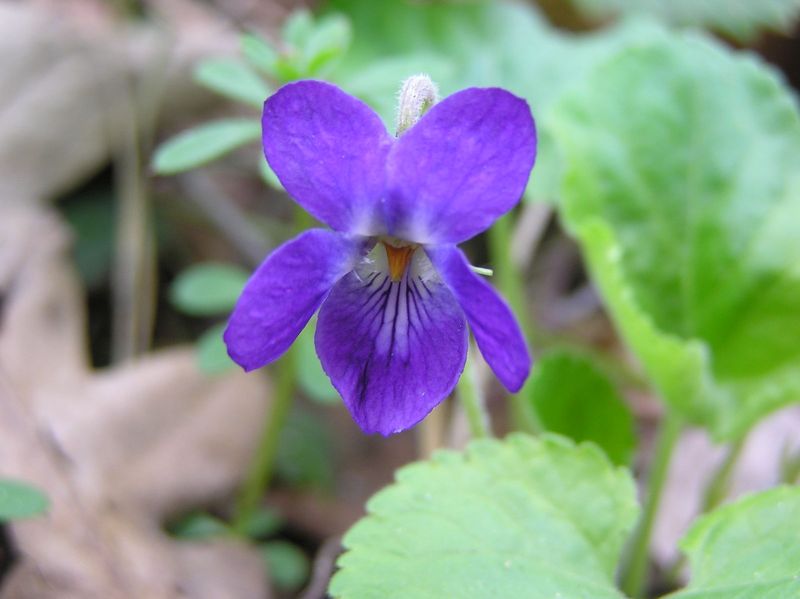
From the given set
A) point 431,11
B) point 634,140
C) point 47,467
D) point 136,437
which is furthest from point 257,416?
point 431,11

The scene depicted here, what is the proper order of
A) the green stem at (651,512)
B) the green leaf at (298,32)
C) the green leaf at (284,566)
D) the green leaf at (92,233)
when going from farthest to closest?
the green leaf at (92,233) < the green leaf at (284,566) < the green stem at (651,512) < the green leaf at (298,32)

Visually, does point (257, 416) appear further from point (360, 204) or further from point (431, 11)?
point (431, 11)

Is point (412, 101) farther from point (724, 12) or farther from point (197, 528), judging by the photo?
point (724, 12)

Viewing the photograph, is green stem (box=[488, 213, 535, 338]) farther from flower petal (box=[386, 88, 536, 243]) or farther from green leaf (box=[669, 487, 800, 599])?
flower petal (box=[386, 88, 536, 243])

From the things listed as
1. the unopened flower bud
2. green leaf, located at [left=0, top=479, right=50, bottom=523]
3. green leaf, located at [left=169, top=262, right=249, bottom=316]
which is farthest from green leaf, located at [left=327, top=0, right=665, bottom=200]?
green leaf, located at [left=0, top=479, right=50, bottom=523]

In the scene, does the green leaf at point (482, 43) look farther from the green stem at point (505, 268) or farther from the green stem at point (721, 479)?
the green stem at point (721, 479)

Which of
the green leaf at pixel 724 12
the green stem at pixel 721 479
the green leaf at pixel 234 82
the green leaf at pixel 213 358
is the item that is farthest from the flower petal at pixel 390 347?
the green leaf at pixel 724 12

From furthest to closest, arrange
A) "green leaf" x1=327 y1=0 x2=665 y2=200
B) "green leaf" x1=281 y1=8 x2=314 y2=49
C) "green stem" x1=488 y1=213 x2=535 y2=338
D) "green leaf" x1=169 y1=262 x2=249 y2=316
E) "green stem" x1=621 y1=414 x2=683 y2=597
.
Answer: "green leaf" x1=327 y1=0 x2=665 y2=200 < "green stem" x1=488 y1=213 x2=535 y2=338 < "green leaf" x1=169 y1=262 x2=249 y2=316 < "green stem" x1=621 y1=414 x2=683 y2=597 < "green leaf" x1=281 y1=8 x2=314 y2=49
